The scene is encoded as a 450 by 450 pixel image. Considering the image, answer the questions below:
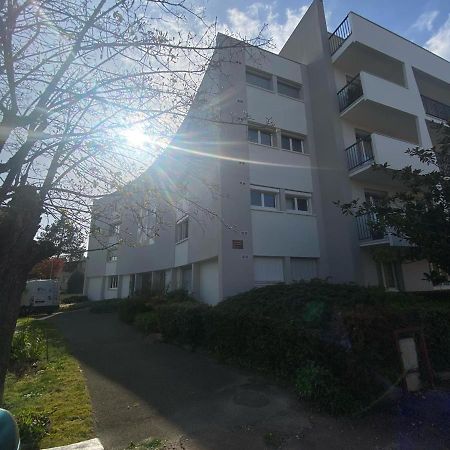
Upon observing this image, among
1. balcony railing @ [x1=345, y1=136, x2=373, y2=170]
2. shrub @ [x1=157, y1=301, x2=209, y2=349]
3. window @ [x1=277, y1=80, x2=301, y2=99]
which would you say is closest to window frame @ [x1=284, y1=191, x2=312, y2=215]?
balcony railing @ [x1=345, y1=136, x2=373, y2=170]

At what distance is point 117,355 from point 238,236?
5.11 metres

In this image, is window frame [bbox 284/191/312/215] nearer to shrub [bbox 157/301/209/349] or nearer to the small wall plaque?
the small wall plaque

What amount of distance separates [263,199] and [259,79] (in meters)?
5.47

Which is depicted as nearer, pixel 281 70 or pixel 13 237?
pixel 13 237

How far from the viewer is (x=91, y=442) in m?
3.69

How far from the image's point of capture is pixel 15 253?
4012 mm

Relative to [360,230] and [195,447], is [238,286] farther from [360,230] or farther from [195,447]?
[195,447]

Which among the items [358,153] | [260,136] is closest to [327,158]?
[358,153]

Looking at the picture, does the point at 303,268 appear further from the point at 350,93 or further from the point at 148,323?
the point at 350,93

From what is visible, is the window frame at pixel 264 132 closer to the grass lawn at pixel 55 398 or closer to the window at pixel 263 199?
the window at pixel 263 199

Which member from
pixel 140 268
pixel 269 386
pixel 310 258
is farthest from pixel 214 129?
pixel 140 268


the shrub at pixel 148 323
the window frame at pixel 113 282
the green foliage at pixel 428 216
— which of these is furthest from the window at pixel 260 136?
the window frame at pixel 113 282

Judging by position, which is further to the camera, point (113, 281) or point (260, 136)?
point (113, 281)

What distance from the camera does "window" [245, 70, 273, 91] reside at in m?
13.5
